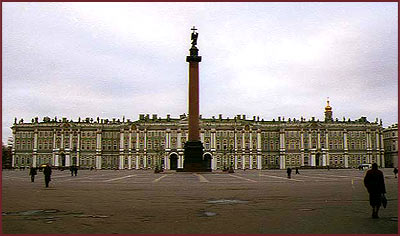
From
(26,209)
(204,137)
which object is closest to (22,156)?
(204,137)

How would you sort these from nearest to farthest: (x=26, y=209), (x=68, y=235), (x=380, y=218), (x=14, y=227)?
(x=68, y=235)
(x=14, y=227)
(x=380, y=218)
(x=26, y=209)

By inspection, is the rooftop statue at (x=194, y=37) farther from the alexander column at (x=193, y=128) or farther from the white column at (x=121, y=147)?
the white column at (x=121, y=147)

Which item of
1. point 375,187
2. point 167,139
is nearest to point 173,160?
point 167,139

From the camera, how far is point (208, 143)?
119 m

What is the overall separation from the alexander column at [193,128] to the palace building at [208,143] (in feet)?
209

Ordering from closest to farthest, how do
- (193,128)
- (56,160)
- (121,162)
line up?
1. (193,128)
2. (121,162)
3. (56,160)

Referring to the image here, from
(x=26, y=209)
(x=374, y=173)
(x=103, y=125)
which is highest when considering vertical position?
(x=103, y=125)

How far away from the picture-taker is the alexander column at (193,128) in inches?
2050

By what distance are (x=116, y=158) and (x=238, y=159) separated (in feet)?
106

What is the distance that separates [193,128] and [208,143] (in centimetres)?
6697

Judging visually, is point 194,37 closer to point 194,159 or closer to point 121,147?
point 194,159

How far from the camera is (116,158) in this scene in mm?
121312

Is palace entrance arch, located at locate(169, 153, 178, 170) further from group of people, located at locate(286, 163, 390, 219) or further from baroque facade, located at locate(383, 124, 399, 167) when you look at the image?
group of people, located at locate(286, 163, 390, 219)

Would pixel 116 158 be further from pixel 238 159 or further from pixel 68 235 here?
pixel 68 235
